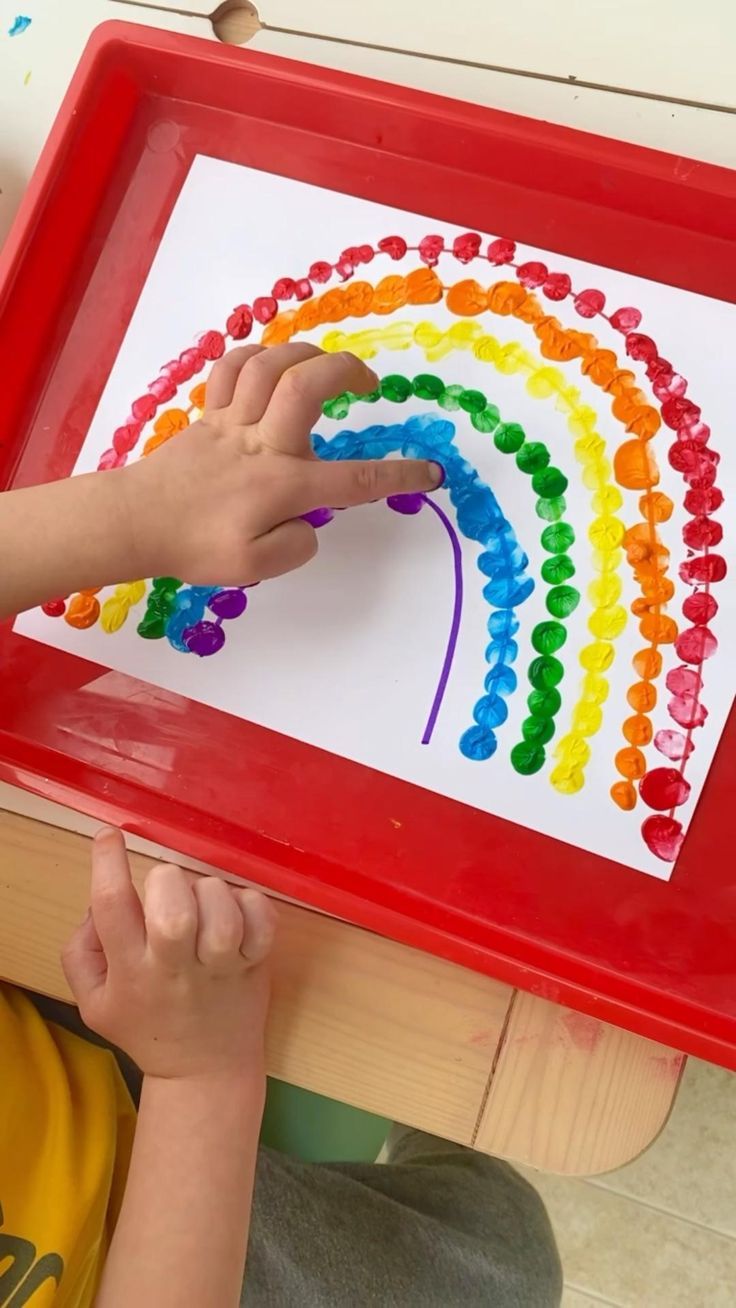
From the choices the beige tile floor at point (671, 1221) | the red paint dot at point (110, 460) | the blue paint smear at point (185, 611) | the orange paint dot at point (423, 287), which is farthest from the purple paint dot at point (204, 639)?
the beige tile floor at point (671, 1221)

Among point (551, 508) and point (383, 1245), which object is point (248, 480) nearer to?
point (551, 508)

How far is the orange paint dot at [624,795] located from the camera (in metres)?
0.51

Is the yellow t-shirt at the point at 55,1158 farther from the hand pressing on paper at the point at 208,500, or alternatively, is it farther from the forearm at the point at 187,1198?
the hand pressing on paper at the point at 208,500

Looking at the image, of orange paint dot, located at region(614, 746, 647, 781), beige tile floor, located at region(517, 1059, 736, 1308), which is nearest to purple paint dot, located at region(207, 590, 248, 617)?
orange paint dot, located at region(614, 746, 647, 781)

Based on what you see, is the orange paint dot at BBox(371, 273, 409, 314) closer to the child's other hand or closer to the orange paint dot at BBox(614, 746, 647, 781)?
the child's other hand

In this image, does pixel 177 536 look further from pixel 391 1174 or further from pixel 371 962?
pixel 391 1174

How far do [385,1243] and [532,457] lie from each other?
43 centimetres

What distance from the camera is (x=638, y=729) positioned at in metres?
0.52

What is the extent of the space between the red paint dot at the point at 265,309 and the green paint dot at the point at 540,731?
270 mm

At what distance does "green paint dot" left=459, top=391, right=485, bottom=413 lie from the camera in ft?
1.85

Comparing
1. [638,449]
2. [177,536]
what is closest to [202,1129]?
[177,536]

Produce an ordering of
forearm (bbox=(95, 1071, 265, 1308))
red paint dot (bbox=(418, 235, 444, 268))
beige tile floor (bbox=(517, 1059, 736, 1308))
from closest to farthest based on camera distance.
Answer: forearm (bbox=(95, 1071, 265, 1308)) < red paint dot (bbox=(418, 235, 444, 268)) < beige tile floor (bbox=(517, 1059, 736, 1308))

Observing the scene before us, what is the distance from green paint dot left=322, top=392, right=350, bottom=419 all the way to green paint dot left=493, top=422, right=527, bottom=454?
8 cm

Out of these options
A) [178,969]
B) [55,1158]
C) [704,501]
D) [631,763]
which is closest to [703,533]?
[704,501]
